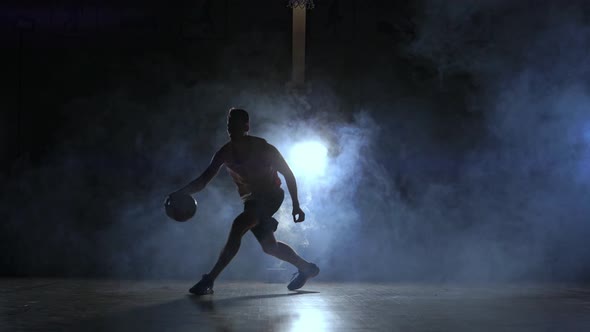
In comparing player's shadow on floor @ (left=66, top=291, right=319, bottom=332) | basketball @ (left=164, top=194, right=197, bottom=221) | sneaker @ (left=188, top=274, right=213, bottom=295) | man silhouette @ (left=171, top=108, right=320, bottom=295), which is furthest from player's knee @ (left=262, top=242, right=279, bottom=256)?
player's shadow on floor @ (left=66, top=291, right=319, bottom=332)

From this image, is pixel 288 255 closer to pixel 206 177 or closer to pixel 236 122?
pixel 206 177

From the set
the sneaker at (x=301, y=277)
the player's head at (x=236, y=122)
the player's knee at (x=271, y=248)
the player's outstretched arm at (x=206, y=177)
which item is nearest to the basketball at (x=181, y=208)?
the player's outstretched arm at (x=206, y=177)

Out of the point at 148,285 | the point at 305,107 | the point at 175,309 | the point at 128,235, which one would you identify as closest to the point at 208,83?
the point at 305,107

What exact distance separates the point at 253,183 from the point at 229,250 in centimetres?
71

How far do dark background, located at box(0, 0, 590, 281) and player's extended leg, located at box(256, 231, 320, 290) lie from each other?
2305 mm

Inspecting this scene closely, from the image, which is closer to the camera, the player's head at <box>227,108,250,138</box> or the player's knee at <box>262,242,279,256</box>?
the player's head at <box>227,108,250,138</box>

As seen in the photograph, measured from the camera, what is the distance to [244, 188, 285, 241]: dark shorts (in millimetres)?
8172

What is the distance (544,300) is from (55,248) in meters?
7.26

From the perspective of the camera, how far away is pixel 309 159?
11281 millimetres

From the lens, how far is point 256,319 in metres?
5.76

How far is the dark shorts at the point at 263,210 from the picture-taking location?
26.8 feet

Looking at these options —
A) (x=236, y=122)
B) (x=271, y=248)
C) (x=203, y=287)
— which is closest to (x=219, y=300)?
(x=203, y=287)

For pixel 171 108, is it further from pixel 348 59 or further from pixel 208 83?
pixel 348 59

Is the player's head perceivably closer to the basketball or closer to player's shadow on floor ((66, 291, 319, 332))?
the basketball
